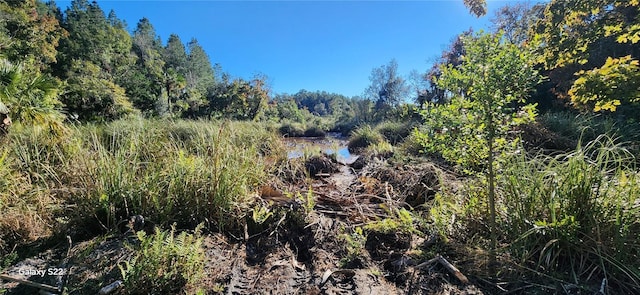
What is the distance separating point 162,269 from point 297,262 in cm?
90

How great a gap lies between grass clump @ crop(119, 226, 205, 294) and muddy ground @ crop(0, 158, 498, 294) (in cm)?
13

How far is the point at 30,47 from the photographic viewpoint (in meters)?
11.5

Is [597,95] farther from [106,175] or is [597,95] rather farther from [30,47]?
[30,47]

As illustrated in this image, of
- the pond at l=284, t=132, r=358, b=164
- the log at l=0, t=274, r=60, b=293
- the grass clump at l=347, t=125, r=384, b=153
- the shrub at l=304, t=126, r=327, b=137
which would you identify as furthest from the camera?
Result: the shrub at l=304, t=126, r=327, b=137

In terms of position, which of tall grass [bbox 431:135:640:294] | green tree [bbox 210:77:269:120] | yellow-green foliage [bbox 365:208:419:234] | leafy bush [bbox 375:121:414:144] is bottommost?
yellow-green foliage [bbox 365:208:419:234]

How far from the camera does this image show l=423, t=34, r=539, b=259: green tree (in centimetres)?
151

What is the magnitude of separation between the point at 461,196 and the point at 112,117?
38.4 ft

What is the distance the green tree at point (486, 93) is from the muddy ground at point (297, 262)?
1.69ft

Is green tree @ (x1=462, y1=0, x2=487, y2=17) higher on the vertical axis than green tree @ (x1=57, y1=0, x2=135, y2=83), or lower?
lower

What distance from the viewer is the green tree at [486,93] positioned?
1.51 metres

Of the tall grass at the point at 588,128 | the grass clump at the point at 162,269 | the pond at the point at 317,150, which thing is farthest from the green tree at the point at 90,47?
the tall grass at the point at 588,128

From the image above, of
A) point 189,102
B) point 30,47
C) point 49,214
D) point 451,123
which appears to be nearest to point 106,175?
point 49,214

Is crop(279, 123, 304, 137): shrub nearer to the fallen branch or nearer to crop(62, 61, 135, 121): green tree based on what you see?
crop(62, 61, 135, 121): green tree

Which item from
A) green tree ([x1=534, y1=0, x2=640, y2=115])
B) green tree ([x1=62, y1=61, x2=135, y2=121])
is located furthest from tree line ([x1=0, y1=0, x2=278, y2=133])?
green tree ([x1=534, y1=0, x2=640, y2=115])
